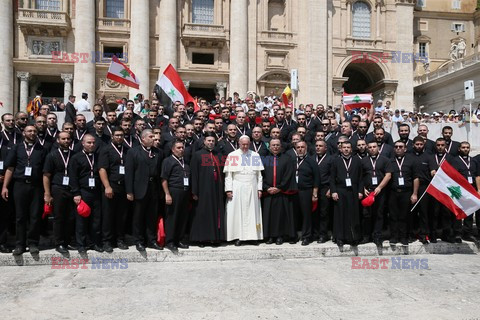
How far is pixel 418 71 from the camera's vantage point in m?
39.3

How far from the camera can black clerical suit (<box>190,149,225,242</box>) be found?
7.71m

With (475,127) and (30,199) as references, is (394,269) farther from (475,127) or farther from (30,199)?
(475,127)

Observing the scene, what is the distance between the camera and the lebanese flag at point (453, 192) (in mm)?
7605

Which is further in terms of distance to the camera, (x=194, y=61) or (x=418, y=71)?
(x=418, y=71)

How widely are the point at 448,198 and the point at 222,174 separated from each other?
4350 millimetres

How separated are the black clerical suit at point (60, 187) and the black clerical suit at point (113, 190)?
574 millimetres

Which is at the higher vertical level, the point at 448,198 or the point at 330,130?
the point at 330,130

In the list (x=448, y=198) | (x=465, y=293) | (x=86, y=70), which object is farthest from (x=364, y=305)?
(x=86, y=70)

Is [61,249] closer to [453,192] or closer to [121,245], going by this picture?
[121,245]

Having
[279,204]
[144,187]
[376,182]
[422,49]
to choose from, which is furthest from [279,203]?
[422,49]

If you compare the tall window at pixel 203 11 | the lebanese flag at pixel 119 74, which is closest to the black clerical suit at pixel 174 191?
the lebanese flag at pixel 119 74

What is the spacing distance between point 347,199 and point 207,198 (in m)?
2.70

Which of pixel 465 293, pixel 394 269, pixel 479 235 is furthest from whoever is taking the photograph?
pixel 479 235

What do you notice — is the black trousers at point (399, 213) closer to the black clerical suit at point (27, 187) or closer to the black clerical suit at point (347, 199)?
the black clerical suit at point (347, 199)
